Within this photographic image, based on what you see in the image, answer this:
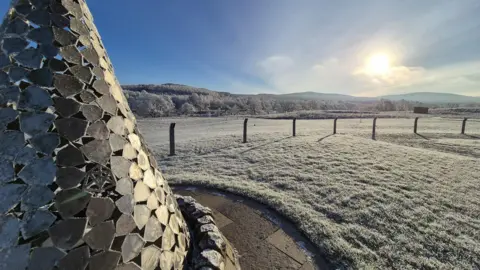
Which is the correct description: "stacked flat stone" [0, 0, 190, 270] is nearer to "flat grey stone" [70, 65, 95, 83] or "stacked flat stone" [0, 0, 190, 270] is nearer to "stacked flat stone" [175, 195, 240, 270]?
"flat grey stone" [70, 65, 95, 83]

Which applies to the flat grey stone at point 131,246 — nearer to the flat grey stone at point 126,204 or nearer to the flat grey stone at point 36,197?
the flat grey stone at point 126,204

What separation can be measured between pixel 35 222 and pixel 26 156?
35cm

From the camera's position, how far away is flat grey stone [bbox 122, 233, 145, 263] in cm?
131

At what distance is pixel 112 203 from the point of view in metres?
1.30

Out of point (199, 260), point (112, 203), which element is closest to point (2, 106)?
point (112, 203)

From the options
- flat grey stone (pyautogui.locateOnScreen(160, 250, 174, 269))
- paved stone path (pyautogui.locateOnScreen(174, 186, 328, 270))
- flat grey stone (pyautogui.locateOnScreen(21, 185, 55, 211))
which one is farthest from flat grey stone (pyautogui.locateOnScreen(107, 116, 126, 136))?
paved stone path (pyautogui.locateOnScreen(174, 186, 328, 270))

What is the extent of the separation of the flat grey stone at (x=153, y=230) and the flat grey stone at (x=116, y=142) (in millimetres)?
513

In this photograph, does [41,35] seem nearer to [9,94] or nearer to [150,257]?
[9,94]

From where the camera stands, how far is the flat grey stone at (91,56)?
1.45m

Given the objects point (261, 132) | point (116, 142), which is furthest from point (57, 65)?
point (261, 132)

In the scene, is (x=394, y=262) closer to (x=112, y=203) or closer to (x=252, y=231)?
(x=252, y=231)

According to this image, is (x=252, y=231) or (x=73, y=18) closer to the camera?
(x=73, y=18)

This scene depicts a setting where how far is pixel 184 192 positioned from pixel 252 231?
1.89 meters

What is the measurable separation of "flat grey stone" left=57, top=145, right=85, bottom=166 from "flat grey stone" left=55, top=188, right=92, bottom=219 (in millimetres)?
145
